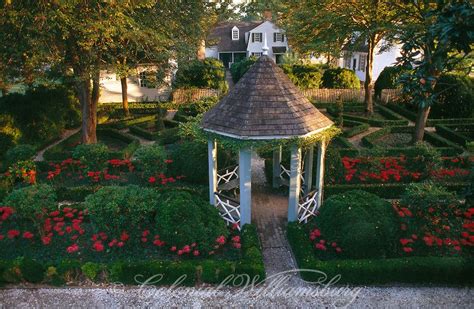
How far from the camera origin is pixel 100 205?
10.6 m

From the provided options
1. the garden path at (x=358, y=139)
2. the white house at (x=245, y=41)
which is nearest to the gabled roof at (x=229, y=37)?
the white house at (x=245, y=41)

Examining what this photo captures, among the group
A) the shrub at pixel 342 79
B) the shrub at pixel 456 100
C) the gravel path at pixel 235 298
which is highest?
the shrub at pixel 342 79

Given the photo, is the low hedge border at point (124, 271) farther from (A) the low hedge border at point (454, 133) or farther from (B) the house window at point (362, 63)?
(B) the house window at point (362, 63)

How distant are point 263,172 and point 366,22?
12.7 m

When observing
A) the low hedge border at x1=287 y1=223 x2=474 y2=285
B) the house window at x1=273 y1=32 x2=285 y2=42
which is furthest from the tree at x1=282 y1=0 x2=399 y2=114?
the house window at x1=273 y1=32 x2=285 y2=42

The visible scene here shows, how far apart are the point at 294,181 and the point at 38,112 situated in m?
16.5

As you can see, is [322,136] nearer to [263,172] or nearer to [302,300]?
[302,300]

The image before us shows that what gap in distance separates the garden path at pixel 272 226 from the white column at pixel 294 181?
795mm

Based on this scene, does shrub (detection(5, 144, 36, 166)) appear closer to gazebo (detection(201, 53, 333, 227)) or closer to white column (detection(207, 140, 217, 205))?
white column (detection(207, 140, 217, 205))

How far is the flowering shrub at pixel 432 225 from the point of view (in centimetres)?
1058

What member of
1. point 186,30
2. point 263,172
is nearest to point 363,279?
point 263,172

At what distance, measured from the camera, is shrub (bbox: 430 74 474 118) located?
81.4 ft

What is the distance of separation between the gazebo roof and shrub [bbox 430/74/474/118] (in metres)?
17.6

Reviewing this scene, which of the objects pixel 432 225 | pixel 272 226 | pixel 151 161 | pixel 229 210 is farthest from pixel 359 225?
pixel 151 161
